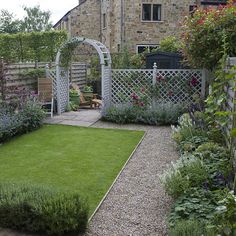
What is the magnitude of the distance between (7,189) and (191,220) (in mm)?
1998

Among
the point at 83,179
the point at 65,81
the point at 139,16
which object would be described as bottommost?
the point at 83,179

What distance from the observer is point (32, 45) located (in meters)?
13.0

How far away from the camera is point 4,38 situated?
13.3 metres

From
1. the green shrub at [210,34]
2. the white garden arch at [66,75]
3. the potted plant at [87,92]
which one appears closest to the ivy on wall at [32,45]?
the potted plant at [87,92]

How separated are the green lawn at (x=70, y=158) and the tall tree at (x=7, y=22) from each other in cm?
3147

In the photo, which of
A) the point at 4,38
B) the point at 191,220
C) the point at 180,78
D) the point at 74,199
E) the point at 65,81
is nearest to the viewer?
the point at 191,220

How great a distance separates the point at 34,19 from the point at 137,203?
4350 cm

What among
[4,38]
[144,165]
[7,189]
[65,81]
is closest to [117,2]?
[4,38]

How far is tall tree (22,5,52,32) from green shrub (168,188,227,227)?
42510 mm

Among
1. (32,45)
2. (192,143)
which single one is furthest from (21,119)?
(32,45)

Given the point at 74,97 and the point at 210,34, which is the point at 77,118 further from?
the point at 210,34

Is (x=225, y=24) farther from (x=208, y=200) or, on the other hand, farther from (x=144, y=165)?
(x=208, y=200)

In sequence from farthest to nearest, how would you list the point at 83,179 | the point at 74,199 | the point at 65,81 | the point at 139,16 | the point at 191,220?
the point at 139,16
the point at 65,81
the point at 83,179
the point at 74,199
the point at 191,220

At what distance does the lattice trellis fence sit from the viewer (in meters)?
9.54
